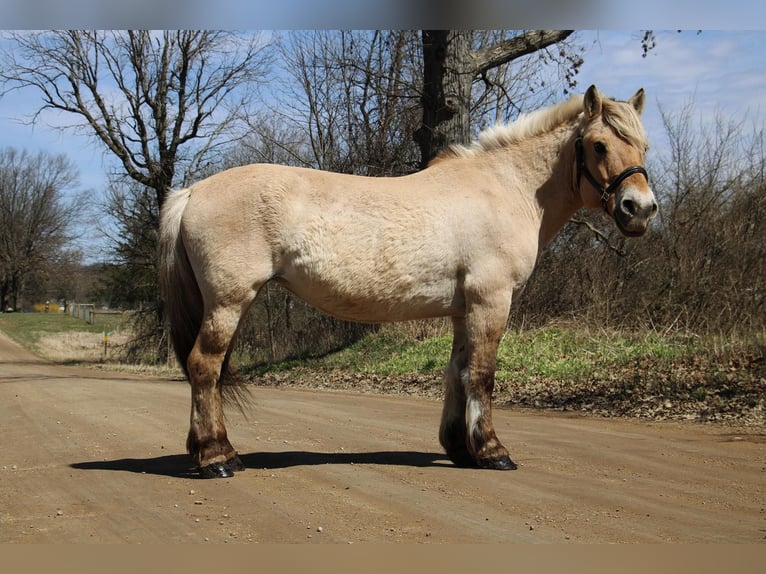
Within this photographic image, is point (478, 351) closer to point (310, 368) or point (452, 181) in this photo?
point (452, 181)

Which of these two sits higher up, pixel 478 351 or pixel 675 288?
pixel 675 288

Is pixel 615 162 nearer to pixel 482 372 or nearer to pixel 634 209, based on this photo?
pixel 634 209

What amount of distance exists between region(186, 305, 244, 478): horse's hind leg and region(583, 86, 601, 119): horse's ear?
11.2ft

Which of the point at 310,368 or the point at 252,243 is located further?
the point at 310,368

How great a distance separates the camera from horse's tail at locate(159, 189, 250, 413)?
6.21m

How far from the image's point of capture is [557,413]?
10766 mm

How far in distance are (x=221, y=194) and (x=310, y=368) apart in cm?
1360

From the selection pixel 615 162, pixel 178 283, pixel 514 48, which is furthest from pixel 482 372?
pixel 514 48

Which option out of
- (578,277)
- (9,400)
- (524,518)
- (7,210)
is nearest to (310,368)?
(578,277)

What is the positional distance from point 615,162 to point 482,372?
6.88ft

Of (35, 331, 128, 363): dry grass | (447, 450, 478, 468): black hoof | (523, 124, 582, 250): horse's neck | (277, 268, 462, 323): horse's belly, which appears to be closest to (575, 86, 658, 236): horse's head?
(523, 124, 582, 250): horse's neck

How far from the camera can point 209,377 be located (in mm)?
5930

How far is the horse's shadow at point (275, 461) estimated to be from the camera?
6.29m

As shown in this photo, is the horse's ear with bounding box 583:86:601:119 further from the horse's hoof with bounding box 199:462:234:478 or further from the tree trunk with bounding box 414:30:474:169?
the tree trunk with bounding box 414:30:474:169
